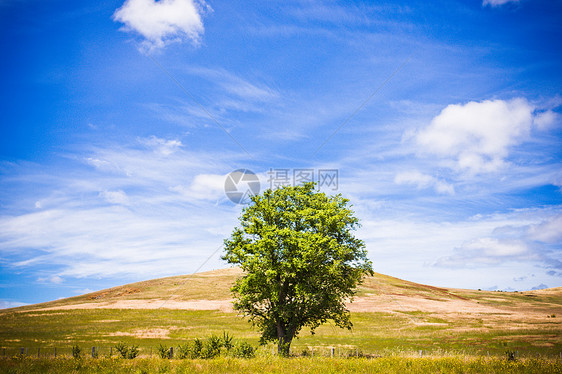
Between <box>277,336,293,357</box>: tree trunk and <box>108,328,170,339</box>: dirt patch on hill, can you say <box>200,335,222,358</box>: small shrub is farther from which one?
<box>108,328,170,339</box>: dirt patch on hill

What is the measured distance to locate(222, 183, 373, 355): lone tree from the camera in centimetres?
3117

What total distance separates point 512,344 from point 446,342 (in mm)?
8271

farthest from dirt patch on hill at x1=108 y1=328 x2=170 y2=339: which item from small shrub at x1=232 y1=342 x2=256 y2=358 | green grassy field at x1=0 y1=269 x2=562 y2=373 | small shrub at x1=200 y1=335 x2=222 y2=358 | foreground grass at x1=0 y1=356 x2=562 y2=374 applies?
foreground grass at x1=0 y1=356 x2=562 y2=374

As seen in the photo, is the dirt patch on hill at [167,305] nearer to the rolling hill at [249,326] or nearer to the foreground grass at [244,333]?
the rolling hill at [249,326]

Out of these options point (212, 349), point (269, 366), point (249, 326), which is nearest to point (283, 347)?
point (212, 349)

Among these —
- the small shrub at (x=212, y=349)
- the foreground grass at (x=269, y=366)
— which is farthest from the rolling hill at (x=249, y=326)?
the foreground grass at (x=269, y=366)

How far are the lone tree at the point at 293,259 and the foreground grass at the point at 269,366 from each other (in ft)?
28.8

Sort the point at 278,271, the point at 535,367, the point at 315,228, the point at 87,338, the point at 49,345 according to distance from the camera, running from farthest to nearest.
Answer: the point at 87,338 → the point at 49,345 → the point at 315,228 → the point at 278,271 → the point at 535,367

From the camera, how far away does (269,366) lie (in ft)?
67.5

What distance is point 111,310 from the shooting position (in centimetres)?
7962

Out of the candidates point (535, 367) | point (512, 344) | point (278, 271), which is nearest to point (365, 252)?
point (278, 271)

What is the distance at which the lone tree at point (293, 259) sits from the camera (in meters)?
31.2

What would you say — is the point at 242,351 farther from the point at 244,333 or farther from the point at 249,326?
the point at 249,326

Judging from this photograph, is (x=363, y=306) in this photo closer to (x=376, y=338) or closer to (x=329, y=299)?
(x=376, y=338)
